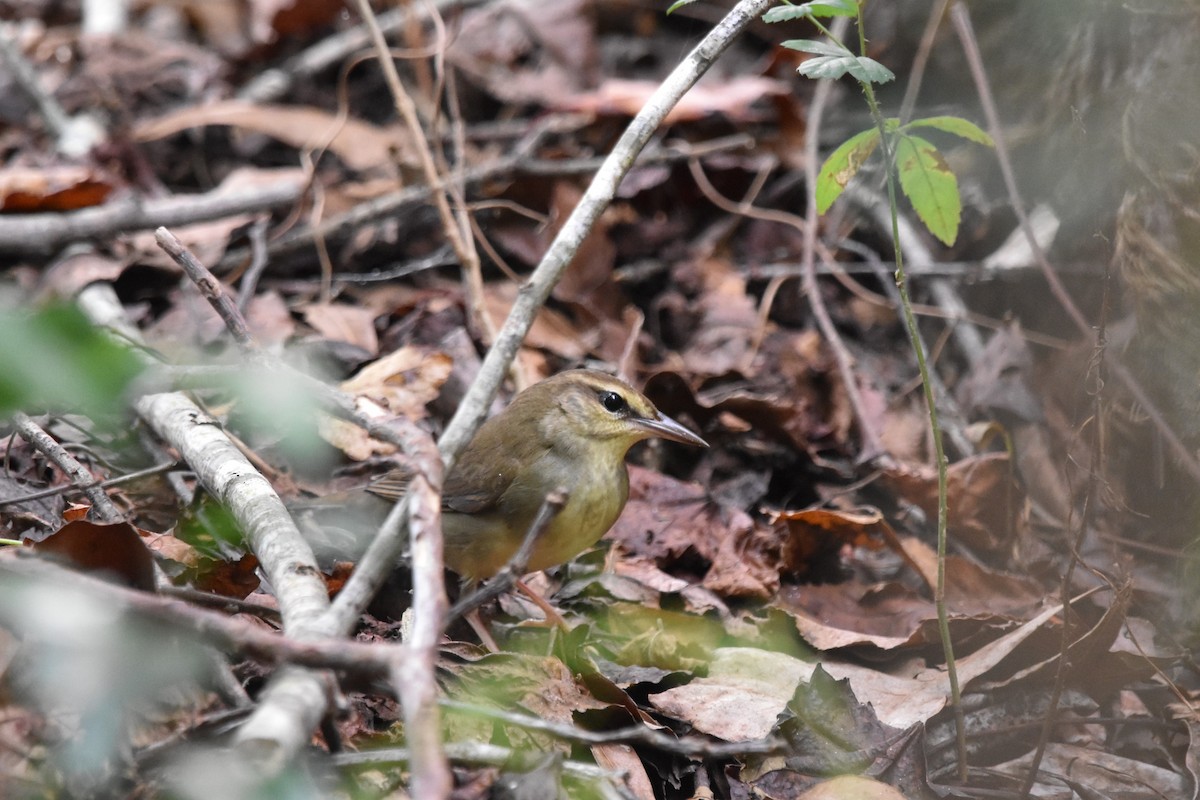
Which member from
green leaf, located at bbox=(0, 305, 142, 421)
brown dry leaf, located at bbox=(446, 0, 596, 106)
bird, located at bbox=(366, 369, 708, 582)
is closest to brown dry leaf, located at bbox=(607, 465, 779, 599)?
bird, located at bbox=(366, 369, 708, 582)

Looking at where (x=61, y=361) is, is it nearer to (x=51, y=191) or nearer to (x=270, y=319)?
(x=270, y=319)

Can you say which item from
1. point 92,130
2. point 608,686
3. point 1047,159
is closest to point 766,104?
point 1047,159

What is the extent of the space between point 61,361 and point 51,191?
14.9ft

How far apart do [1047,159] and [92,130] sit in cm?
529

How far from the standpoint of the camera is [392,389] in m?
4.74

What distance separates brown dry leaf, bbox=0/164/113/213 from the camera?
5.43 metres

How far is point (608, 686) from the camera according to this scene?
11.0 feet

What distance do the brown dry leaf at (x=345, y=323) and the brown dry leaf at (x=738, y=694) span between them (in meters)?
2.30

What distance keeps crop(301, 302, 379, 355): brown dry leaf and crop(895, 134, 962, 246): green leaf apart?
2.71 meters

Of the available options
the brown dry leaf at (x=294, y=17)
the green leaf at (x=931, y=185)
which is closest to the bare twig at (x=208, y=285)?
the green leaf at (x=931, y=185)

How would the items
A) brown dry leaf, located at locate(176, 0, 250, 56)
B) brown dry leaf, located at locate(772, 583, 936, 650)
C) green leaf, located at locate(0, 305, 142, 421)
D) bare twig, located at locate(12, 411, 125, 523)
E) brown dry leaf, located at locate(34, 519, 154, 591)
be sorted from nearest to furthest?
1. green leaf, located at locate(0, 305, 142, 421)
2. brown dry leaf, located at locate(34, 519, 154, 591)
3. bare twig, located at locate(12, 411, 125, 523)
4. brown dry leaf, located at locate(772, 583, 936, 650)
5. brown dry leaf, located at locate(176, 0, 250, 56)

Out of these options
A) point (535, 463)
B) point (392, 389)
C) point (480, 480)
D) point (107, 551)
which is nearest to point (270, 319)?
point (392, 389)

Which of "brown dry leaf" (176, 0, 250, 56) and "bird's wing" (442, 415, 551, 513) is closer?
"bird's wing" (442, 415, 551, 513)

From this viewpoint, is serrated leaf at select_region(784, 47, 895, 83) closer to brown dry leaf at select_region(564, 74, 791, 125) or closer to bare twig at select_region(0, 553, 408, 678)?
bare twig at select_region(0, 553, 408, 678)
